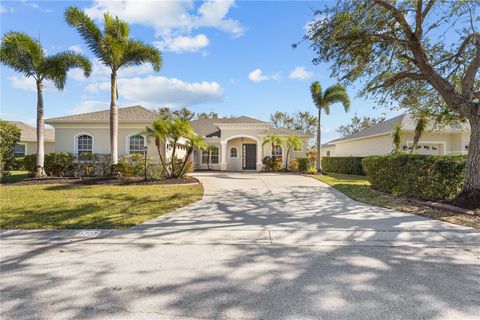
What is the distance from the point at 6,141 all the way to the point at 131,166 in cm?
624

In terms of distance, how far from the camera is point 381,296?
9.96 ft

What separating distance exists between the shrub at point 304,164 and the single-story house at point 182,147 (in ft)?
4.99

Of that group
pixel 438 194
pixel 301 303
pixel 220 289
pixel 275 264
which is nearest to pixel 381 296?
pixel 301 303

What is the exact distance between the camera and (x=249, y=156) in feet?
82.6

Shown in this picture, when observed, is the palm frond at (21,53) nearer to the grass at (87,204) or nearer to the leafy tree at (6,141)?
the leafy tree at (6,141)

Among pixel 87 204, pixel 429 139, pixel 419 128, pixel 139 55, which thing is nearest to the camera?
pixel 87 204

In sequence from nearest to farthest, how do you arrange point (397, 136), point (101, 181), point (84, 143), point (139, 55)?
point (101, 181), point (139, 55), point (84, 143), point (397, 136)

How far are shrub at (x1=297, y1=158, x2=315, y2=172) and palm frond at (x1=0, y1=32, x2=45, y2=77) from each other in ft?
60.6

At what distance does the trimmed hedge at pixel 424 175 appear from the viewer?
8.43 m

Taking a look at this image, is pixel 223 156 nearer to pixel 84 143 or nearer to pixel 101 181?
pixel 84 143

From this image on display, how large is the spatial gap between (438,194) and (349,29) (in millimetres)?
6105

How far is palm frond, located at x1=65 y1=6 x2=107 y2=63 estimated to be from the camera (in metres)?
12.8

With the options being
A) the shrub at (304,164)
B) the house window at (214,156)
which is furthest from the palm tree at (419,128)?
the house window at (214,156)

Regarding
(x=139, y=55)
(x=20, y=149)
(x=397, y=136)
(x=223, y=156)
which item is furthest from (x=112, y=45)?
(x=20, y=149)
